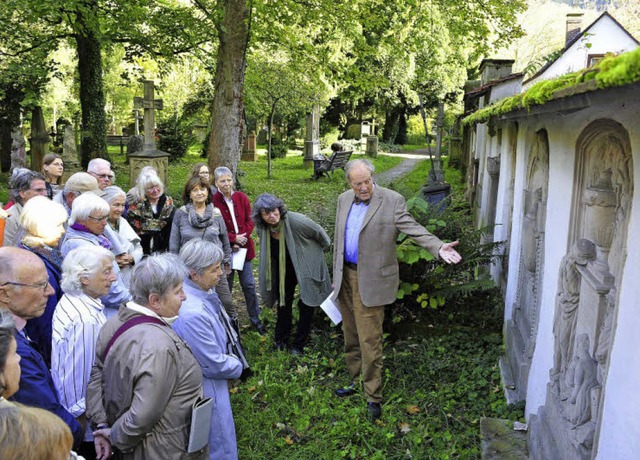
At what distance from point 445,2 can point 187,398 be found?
13195 mm

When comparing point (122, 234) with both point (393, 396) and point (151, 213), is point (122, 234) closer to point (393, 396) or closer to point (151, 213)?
point (151, 213)

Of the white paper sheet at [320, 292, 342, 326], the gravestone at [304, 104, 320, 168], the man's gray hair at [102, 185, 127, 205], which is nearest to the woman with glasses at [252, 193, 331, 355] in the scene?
the white paper sheet at [320, 292, 342, 326]

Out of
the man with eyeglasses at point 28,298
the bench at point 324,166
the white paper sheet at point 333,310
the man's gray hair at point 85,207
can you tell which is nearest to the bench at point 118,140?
the bench at point 324,166

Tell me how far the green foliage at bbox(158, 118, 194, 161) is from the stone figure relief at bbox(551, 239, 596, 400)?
2269cm

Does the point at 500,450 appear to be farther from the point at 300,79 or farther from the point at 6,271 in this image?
the point at 300,79

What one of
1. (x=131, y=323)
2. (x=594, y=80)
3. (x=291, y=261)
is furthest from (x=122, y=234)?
(x=594, y=80)

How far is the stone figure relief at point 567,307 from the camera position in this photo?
125 inches

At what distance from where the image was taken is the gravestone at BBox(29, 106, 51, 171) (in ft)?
53.6

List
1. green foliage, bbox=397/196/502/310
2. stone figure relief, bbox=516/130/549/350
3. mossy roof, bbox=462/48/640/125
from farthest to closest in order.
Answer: green foliage, bbox=397/196/502/310 → stone figure relief, bbox=516/130/549/350 → mossy roof, bbox=462/48/640/125

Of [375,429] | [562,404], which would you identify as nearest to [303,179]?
[375,429]

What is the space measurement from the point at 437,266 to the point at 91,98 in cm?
1490

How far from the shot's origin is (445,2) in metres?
13.9

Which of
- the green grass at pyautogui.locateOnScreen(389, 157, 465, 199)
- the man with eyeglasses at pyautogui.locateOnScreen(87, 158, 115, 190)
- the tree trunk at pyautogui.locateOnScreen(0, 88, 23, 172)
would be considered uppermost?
the tree trunk at pyautogui.locateOnScreen(0, 88, 23, 172)

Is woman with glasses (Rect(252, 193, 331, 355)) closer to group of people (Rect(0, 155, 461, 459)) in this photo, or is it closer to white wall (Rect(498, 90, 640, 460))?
group of people (Rect(0, 155, 461, 459))
